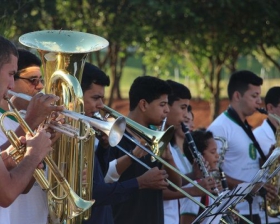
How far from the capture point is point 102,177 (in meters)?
5.67

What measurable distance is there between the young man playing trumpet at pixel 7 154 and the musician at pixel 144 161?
1511mm

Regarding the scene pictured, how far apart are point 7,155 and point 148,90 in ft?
7.22

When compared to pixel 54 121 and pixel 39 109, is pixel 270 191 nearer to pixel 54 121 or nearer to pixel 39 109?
pixel 54 121

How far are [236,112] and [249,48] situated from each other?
23.6 ft

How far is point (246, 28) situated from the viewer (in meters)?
14.8

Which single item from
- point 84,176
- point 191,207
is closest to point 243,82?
point 191,207

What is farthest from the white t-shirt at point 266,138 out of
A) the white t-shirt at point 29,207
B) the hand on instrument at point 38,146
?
the hand on instrument at point 38,146

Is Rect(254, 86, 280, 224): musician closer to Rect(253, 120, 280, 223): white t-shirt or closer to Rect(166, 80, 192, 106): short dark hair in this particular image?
Rect(253, 120, 280, 223): white t-shirt

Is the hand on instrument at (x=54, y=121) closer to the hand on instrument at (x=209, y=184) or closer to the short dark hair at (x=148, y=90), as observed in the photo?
the short dark hair at (x=148, y=90)

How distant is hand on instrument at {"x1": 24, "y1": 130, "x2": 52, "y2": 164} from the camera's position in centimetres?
435

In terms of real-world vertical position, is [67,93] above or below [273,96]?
above

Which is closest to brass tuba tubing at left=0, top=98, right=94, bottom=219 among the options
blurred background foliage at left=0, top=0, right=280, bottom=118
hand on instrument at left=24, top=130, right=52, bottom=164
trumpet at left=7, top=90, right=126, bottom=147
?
trumpet at left=7, top=90, right=126, bottom=147

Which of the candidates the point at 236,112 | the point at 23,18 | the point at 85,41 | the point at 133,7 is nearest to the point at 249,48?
the point at 133,7

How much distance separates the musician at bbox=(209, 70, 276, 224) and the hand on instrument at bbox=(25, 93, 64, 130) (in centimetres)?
374
